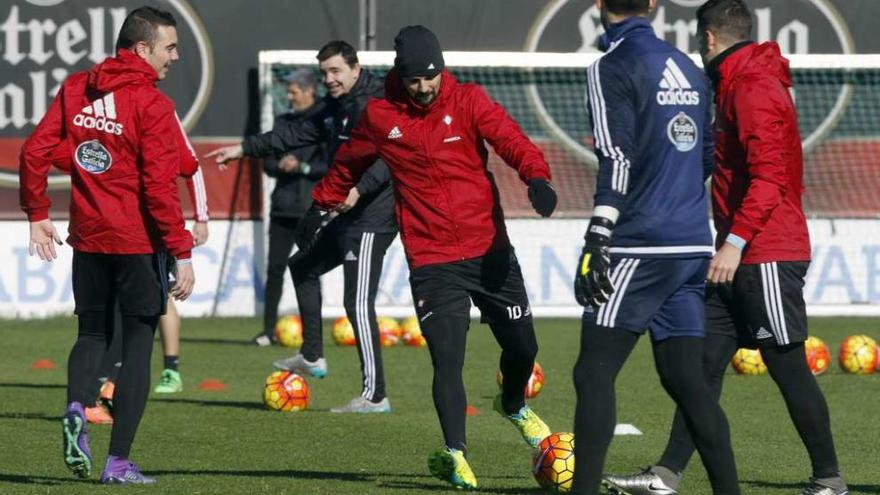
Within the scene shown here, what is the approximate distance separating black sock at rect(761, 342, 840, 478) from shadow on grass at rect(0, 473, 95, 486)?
3.10 m

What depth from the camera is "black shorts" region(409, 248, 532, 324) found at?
8039 mm

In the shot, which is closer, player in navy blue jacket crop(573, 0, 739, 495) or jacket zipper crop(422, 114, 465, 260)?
player in navy blue jacket crop(573, 0, 739, 495)

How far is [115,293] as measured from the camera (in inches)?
Answer: 315

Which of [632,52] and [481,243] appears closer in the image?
[632,52]

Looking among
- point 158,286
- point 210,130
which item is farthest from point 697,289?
point 210,130

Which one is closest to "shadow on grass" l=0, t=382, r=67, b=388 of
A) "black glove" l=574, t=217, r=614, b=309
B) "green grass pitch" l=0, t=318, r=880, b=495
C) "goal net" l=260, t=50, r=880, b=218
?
"green grass pitch" l=0, t=318, r=880, b=495

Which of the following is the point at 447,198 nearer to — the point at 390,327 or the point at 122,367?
the point at 122,367

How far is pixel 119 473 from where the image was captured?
7.81 m

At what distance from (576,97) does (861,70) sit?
10.5ft

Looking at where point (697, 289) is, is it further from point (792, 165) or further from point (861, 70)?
point (861, 70)

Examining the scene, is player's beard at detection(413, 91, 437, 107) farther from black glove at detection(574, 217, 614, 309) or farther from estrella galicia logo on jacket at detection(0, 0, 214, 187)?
estrella galicia logo on jacket at detection(0, 0, 214, 187)

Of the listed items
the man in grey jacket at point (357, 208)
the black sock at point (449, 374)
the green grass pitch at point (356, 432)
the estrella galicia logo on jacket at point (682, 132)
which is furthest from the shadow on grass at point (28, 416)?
the estrella galicia logo on jacket at point (682, 132)

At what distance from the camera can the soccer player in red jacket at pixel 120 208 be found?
7750 mm

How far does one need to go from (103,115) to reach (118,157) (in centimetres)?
20
